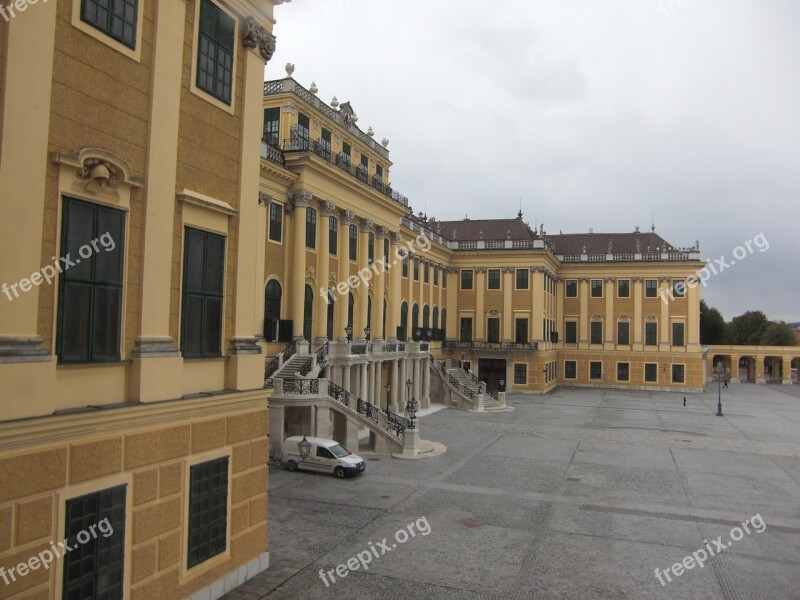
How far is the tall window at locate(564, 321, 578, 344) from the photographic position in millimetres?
67125

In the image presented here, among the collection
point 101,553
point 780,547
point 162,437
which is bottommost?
point 780,547

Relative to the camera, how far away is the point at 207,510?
1170cm

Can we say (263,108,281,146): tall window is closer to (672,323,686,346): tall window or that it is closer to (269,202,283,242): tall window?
(269,202,283,242): tall window

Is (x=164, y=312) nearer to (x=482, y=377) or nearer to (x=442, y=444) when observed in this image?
(x=442, y=444)

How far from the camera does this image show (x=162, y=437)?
10.6 meters

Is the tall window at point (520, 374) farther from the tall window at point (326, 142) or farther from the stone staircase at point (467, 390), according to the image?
the tall window at point (326, 142)

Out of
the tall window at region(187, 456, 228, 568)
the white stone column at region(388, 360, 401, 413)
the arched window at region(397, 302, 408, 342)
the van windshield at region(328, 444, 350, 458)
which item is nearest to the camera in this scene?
the tall window at region(187, 456, 228, 568)

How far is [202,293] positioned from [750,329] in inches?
4745

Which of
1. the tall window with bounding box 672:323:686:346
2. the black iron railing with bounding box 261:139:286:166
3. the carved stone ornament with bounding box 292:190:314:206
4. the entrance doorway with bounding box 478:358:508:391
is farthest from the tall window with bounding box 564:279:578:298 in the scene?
the black iron railing with bounding box 261:139:286:166

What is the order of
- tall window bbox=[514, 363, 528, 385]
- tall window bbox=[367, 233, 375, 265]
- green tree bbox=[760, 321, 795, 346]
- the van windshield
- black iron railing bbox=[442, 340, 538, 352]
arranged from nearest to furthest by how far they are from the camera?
the van windshield → tall window bbox=[367, 233, 375, 265] → black iron railing bbox=[442, 340, 538, 352] → tall window bbox=[514, 363, 528, 385] → green tree bbox=[760, 321, 795, 346]

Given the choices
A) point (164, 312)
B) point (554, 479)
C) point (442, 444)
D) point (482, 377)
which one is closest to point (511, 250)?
point (482, 377)

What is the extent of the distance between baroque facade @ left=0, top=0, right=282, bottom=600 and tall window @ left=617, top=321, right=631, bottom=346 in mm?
58426

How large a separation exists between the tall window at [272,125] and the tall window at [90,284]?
2318 centimetres

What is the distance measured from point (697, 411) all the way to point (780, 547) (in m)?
33.4
